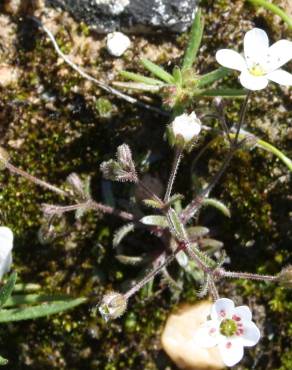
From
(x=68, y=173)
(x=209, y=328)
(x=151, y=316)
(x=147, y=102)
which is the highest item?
(x=147, y=102)

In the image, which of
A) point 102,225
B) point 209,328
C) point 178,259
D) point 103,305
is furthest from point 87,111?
point 209,328

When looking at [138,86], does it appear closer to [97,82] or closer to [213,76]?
[97,82]

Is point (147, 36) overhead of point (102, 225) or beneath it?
overhead

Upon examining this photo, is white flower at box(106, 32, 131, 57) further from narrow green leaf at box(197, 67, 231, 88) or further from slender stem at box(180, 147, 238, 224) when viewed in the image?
slender stem at box(180, 147, 238, 224)

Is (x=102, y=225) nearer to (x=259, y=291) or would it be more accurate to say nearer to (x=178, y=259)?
(x=178, y=259)

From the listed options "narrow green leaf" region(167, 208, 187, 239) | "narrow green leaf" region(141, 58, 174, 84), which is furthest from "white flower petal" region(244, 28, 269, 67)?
"narrow green leaf" region(167, 208, 187, 239)

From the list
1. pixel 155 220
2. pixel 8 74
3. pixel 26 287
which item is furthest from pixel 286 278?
pixel 8 74
